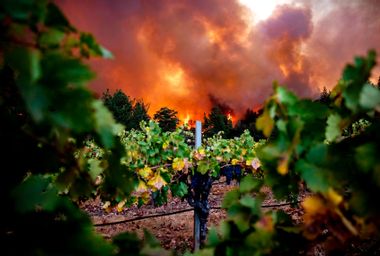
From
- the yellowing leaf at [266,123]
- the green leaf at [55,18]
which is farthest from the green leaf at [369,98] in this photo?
the green leaf at [55,18]

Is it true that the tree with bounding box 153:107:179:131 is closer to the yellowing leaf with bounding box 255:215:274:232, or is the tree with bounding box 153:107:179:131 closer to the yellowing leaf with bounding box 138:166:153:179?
the yellowing leaf with bounding box 138:166:153:179

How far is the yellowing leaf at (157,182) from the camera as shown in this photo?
497 cm

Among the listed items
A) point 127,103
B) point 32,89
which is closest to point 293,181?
point 32,89

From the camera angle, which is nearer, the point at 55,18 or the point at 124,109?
the point at 55,18

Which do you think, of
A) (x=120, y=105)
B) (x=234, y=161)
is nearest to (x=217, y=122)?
(x=120, y=105)

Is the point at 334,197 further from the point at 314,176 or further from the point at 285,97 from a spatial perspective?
the point at 285,97

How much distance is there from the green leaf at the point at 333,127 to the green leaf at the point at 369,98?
0.10 meters

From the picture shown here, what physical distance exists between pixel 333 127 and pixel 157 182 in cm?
435

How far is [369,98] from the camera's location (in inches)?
29.4

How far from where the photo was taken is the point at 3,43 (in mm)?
625

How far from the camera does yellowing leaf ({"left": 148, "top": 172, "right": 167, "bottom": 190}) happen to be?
497cm

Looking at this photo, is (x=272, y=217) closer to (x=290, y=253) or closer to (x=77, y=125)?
(x=290, y=253)

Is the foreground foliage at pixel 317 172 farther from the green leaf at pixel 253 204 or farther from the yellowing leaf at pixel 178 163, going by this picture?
the yellowing leaf at pixel 178 163

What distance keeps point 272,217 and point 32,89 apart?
68 centimetres
